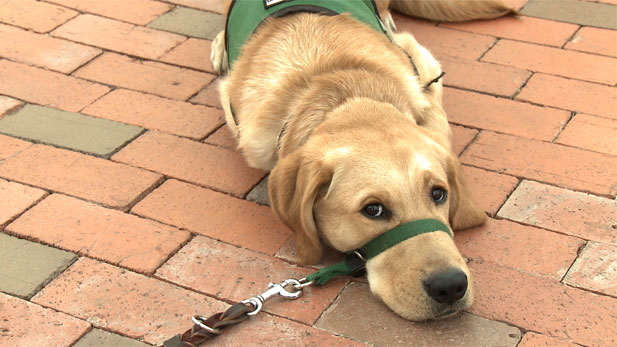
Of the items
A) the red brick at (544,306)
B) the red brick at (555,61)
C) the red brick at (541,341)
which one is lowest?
the red brick at (555,61)

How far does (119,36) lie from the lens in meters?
5.00

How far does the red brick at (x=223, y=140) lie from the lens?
407 cm

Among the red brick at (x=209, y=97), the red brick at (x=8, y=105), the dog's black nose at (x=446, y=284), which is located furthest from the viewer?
the red brick at (x=209, y=97)

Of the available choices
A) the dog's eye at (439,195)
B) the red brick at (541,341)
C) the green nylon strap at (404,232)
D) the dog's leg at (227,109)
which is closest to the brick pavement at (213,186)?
the red brick at (541,341)

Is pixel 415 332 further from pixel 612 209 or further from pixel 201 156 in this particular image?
pixel 201 156

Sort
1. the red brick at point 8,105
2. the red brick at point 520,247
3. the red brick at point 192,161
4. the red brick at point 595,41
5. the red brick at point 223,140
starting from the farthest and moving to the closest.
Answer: the red brick at point 595,41
the red brick at point 8,105
the red brick at point 223,140
the red brick at point 192,161
the red brick at point 520,247

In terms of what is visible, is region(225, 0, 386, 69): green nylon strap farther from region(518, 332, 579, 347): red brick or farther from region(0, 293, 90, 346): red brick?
region(518, 332, 579, 347): red brick

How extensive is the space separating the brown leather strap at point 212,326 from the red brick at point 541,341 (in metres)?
0.90

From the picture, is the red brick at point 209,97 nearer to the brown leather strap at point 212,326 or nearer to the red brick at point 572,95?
the red brick at point 572,95

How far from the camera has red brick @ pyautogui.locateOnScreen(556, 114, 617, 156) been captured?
3.92 m

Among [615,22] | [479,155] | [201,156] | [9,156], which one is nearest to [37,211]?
[9,156]

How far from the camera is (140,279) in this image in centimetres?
319

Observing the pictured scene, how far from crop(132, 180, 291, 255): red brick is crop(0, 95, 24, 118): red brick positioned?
1.07m

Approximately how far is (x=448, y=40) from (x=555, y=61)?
24.0 inches
